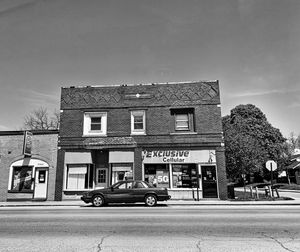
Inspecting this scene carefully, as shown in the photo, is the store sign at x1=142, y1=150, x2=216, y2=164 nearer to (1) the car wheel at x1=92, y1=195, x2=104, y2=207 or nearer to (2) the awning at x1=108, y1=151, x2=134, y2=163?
(2) the awning at x1=108, y1=151, x2=134, y2=163

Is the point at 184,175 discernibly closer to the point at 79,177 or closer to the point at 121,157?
the point at 121,157

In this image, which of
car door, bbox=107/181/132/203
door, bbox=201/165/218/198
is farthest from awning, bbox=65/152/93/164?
door, bbox=201/165/218/198

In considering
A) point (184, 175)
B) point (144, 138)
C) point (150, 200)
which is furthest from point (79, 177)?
point (184, 175)

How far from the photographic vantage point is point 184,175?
18.9 m

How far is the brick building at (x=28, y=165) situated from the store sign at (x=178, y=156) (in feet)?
23.2

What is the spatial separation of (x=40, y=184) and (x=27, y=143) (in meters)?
3.16

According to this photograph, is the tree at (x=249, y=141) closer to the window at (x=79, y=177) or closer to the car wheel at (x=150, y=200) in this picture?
the car wheel at (x=150, y=200)

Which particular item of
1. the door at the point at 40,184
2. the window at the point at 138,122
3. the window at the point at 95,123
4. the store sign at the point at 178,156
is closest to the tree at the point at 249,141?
the store sign at the point at 178,156

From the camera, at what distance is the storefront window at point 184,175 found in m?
18.8

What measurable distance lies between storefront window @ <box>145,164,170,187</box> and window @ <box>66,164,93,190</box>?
4.33m

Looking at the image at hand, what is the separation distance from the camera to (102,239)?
6.64m

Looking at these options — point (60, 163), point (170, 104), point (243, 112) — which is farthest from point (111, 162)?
point (243, 112)

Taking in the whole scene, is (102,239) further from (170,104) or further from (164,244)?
(170,104)

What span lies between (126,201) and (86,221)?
564cm
